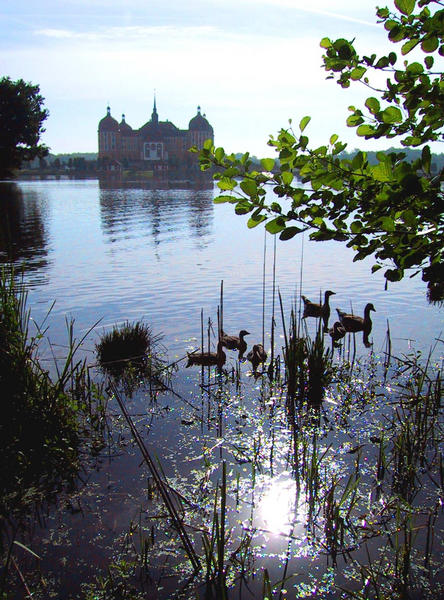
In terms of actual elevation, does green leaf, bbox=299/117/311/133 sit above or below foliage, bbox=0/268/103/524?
above

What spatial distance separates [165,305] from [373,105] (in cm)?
1206

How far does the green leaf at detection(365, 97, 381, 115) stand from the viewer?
3.40 m

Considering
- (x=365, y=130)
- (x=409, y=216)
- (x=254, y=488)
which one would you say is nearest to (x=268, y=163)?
(x=365, y=130)

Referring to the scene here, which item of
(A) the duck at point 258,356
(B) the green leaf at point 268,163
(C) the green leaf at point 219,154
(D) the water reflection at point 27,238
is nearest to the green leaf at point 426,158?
(B) the green leaf at point 268,163

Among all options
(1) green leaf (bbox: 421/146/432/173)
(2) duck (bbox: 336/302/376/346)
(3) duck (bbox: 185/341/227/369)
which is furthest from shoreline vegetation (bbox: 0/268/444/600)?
(2) duck (bbox: 336/302/376/346)

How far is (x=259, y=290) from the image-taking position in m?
17.3

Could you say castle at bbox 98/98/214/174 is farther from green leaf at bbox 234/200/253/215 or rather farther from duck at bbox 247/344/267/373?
green leaf at bbox 234/200/253/215

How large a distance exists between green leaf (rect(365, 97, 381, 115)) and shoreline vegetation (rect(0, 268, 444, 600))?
241 cm

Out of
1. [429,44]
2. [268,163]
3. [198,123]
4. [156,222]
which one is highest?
[198,123]

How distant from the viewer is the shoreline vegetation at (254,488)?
4227 millimetres

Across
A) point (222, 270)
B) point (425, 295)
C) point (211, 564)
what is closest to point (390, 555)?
point (211, 564)

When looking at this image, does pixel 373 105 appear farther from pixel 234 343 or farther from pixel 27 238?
pixel 27 238

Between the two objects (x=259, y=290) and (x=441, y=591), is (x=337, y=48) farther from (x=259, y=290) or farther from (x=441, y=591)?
(x=259, y=290)

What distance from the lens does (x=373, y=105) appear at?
3414 millimetres
